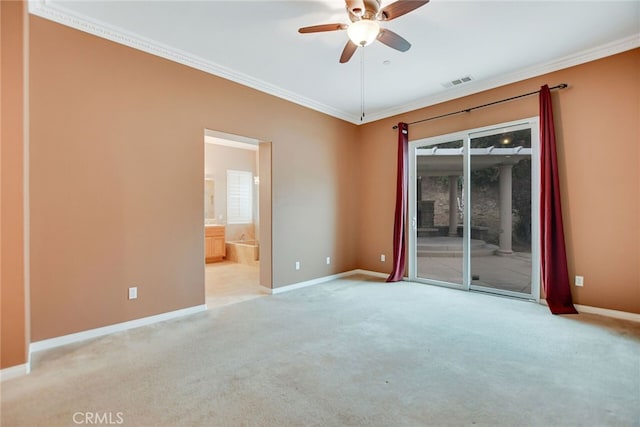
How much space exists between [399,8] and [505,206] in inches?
131

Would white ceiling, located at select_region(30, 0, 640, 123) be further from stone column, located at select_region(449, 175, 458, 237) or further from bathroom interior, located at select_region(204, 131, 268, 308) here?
bathroom interior, located at select_region(204, 131, 268, 308)

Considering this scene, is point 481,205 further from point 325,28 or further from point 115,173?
point 115,173

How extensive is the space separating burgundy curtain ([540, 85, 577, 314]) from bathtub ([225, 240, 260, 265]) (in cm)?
532

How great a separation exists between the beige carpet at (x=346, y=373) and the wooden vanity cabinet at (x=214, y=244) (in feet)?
12.6

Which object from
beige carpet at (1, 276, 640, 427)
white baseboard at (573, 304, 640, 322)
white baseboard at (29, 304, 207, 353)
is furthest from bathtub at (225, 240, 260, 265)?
white baseboard at (573, 304, 640, 322)

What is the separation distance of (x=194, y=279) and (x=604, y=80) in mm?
5484

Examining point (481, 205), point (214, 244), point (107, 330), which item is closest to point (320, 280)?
point (481, 205)

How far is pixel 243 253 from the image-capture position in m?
7.09

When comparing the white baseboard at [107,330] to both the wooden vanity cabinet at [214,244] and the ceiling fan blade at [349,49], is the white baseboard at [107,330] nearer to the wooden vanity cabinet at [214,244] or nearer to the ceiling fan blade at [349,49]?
the ceiling fan blade at [349,49]

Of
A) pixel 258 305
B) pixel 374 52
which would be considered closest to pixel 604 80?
pixel 374 52

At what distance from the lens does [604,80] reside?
3.39 m

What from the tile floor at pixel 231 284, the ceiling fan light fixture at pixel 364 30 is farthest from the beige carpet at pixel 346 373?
the ceiling fan light fixture at pixel 364 30

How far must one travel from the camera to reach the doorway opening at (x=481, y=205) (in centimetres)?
406

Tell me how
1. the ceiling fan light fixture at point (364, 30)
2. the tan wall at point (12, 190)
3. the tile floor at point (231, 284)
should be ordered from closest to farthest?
1. the tan wall at point (12, 190)
2. the ceiling fan light fixture at point (364, 30)
3. the tile floor at point (231, 284)
